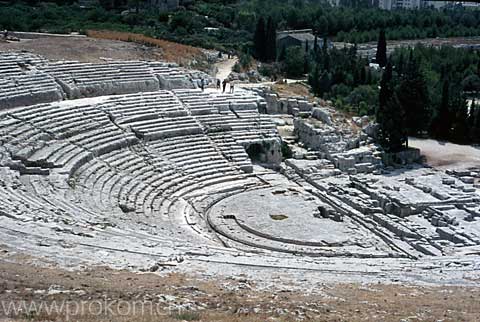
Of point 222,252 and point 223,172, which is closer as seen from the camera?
point 222,252

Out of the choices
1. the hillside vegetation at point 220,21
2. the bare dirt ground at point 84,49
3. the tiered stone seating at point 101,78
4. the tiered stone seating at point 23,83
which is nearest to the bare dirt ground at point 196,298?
the tiered stone seating at point 23,83

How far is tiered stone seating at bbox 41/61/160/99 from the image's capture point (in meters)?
30.3

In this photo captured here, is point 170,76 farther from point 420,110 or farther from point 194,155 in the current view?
point 420,110

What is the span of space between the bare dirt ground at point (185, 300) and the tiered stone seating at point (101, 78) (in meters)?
17.9

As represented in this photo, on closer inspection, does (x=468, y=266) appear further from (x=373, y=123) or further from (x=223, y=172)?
(x=373, y=123)

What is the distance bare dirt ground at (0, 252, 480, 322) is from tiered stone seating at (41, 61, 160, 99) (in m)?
17.9

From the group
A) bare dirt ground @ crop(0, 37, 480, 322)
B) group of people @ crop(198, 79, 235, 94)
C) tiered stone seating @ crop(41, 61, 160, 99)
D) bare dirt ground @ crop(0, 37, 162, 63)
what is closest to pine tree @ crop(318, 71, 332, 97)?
group of people @ crop(198, 79, 235, 94)

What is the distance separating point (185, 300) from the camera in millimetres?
11531

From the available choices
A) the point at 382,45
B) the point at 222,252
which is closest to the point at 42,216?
the point at 222,252

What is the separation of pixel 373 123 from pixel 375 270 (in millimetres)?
18012

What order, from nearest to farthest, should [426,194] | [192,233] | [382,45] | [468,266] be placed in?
[468,266] < [192,233] < [426,194] < [382,45]

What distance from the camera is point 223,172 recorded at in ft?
88.7

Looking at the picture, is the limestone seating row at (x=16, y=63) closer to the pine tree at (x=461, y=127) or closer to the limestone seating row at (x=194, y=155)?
the limestone seating row at (x=194, y=155)

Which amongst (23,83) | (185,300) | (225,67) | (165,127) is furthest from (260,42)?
(185,300)
